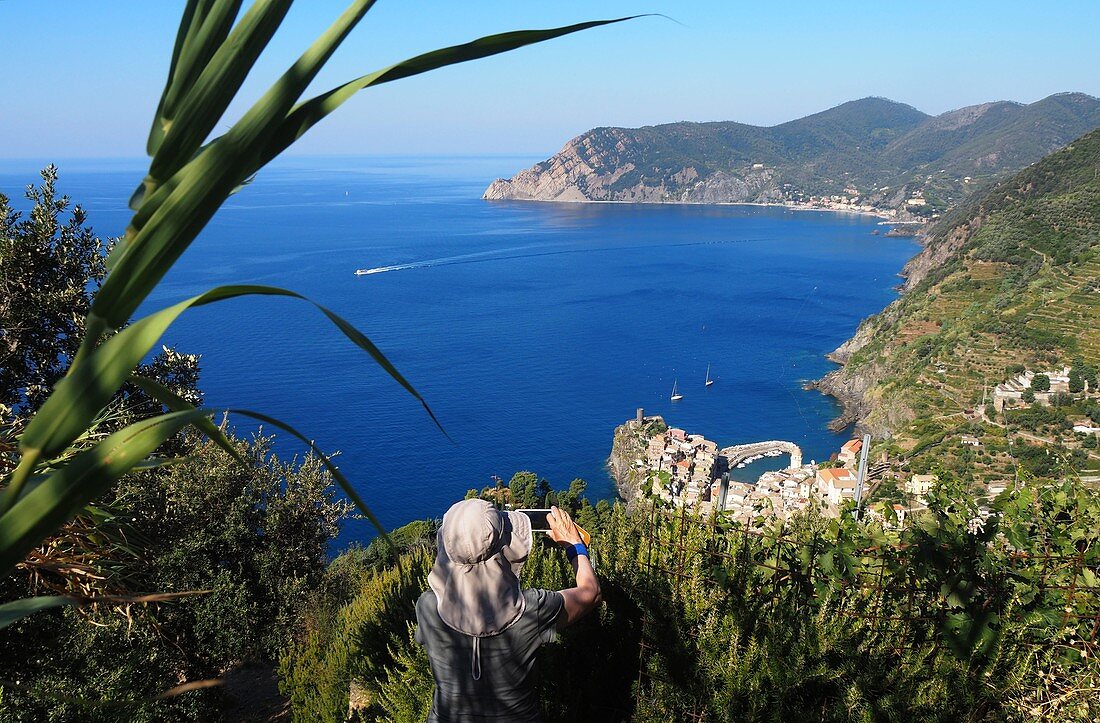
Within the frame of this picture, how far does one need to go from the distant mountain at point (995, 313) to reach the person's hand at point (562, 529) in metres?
29.3

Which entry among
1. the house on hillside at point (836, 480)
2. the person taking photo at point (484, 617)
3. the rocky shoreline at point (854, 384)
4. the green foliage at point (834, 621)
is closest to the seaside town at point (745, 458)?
the house on hillside at point (836, 480)

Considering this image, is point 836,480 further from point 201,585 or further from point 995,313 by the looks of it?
point 995,313

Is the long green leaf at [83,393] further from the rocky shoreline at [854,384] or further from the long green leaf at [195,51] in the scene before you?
the rocky shoreline at [854,384]

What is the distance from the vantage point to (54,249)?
5.68m

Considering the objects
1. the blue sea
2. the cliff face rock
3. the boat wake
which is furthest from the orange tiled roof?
the cliff face rock

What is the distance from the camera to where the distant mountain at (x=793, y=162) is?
117m

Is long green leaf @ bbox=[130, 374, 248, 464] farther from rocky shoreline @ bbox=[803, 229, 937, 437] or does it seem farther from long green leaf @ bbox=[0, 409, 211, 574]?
rocky shoreline @ bbox=[803, 229, 937, 437]

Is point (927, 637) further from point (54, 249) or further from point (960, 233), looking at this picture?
point (960, 233)

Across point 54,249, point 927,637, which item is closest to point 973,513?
point 927,637

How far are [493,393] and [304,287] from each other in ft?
66.8

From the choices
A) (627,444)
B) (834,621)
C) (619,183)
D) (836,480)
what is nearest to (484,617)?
(834,621)

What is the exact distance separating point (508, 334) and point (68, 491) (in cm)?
4786

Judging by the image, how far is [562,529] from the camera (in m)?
1.89

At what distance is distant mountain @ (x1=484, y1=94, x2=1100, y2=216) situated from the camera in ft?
385
